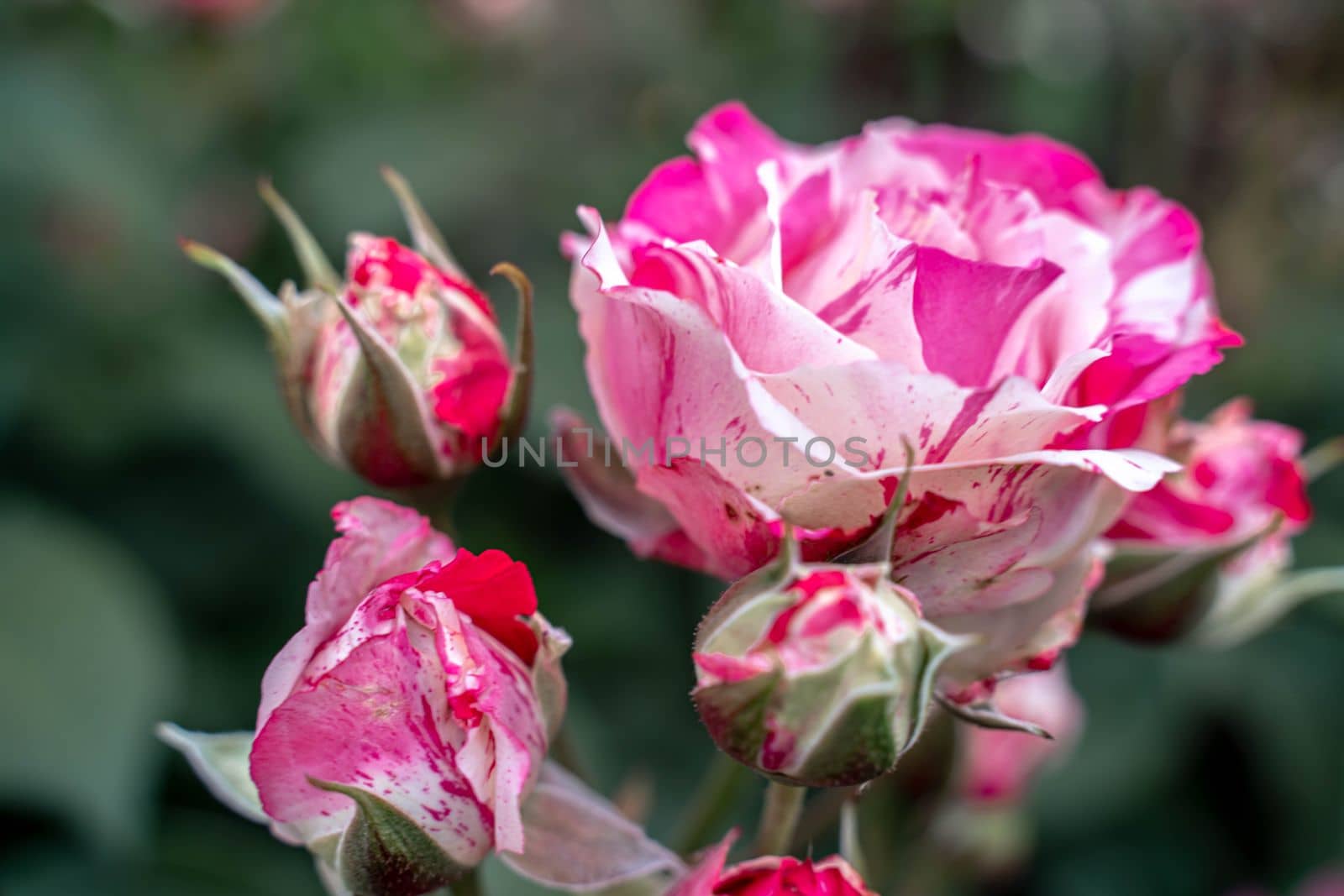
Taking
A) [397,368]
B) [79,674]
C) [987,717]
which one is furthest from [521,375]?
[79,674]

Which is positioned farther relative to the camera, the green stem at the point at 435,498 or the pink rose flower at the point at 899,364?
the green stem at the point at 435,498

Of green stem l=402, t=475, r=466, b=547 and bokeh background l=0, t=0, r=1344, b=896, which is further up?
green stem l=402, t=475, r=466, b=547

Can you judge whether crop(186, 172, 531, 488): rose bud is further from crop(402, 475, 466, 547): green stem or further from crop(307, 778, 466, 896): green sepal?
crop(307, 778, 466, 896): green sepal

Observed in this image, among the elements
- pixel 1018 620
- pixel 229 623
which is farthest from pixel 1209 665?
pixel 229 623

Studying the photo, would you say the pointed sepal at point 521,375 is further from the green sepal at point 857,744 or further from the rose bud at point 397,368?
the green sepal at point 857,744

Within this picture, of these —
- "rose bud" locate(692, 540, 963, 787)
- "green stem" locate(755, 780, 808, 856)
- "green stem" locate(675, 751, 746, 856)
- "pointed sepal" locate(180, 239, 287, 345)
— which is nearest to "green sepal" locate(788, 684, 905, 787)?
"rose bud" locate(692, 540, 963, 787)

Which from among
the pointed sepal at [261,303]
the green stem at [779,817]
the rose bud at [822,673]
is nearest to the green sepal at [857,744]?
the rose bud at [822,673]

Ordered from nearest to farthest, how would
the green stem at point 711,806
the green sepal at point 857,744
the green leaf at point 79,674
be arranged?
the green sepal at point 857,744 → the green stem at point 711,806 → the green leaf at point 79,674

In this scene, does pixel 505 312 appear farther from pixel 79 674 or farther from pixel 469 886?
pixel 469 886
